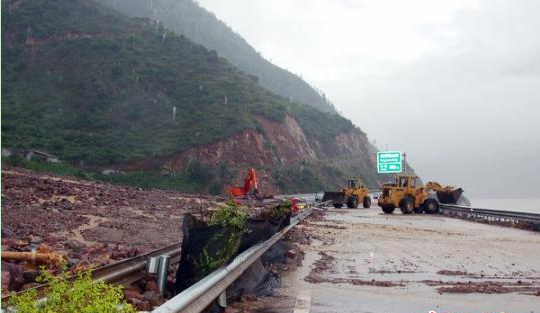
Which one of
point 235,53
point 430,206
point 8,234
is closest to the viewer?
point 8,234

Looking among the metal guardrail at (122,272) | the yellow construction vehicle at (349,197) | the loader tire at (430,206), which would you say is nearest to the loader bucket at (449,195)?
the loader tire at (430,206)

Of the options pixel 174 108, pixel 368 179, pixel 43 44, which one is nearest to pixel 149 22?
pixel 43 44

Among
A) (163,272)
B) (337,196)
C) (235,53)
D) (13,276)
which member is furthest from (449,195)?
(235,53)

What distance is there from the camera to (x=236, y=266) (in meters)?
6.33

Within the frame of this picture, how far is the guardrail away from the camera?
25.2 m

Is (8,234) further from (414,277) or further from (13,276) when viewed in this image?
(414,277)

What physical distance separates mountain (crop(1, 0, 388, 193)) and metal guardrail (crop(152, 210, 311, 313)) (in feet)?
153

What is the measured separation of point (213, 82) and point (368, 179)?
3638cm

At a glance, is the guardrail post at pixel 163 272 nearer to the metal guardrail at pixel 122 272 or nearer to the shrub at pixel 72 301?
the metal guardrail at pixel 122 272

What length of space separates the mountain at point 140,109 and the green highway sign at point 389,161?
14.1 m

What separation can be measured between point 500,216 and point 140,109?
50087 millimetres

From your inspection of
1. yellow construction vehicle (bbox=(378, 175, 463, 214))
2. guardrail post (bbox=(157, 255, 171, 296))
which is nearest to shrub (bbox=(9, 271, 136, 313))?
guardrail post (bbox=(157, 255, 171, 296))

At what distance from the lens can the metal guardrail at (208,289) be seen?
4035 mm

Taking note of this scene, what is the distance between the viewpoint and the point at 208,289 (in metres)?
5.03
